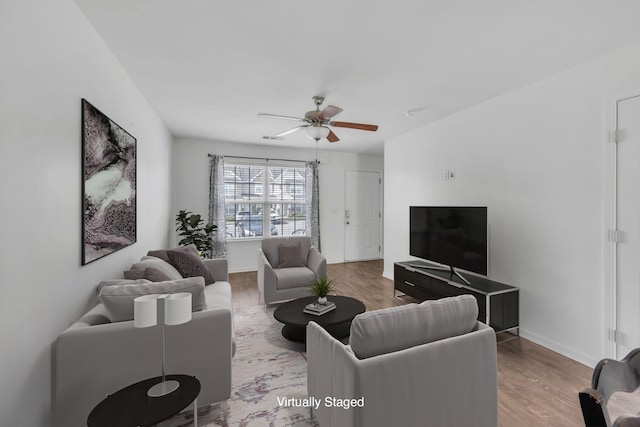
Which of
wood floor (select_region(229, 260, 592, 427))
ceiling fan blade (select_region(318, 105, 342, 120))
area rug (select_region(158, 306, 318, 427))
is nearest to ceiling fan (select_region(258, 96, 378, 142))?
ceiling fan blade (select_region(318, 105, 342, 120))

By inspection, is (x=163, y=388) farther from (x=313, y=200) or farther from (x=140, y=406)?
(x=313, y=200)

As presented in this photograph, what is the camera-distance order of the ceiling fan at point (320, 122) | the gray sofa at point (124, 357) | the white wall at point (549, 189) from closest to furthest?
the gray sofa at point (124, 357) → the white wall at point (549, 189) → the ceiling fan at point (320, 122)

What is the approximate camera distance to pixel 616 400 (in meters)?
0.86

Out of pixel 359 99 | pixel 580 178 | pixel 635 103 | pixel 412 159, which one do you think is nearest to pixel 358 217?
pixel 412 159

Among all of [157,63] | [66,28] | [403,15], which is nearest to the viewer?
[66,28]

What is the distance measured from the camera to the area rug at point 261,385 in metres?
1.81

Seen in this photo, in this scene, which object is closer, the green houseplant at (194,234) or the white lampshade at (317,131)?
the white lampshade at (317,131)

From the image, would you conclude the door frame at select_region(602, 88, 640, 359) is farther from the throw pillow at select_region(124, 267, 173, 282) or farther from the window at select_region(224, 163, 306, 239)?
the window at select_region(224, 163, 306, 239)

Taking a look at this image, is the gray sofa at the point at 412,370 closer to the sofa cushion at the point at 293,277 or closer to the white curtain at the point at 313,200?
the sofa cushion at the point at 293,277

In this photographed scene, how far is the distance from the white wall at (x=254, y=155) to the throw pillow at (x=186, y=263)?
2526 millimetres

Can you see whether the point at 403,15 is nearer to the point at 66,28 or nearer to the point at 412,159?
the point at 66,28

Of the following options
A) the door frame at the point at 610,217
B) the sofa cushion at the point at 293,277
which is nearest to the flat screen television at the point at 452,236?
the door frame at the point at 610,217

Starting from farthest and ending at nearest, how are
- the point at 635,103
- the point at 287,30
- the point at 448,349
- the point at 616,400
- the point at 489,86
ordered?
the point at 489,86 < the point at 635,103 < the point at 287,30 < the point at 448,349 < the point at 616,400

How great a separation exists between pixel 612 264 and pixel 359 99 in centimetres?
272
